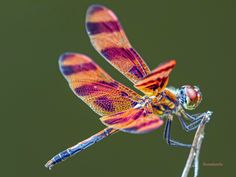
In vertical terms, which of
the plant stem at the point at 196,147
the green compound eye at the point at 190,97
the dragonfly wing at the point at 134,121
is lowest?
the plant stem at the point at 196,147

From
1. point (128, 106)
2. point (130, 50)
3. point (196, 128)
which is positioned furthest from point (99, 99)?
point (196, 128)

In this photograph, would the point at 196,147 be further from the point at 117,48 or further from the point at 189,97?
the point at 117,48

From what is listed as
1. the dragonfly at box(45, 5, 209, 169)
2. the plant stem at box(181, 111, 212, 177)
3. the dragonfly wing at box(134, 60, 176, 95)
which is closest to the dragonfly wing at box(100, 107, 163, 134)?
the dragonfly at box(45, 5, 209, 169)

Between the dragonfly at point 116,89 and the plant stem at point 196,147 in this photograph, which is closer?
the plant stem at point 196,147

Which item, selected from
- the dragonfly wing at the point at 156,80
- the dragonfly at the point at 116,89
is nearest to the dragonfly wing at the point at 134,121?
the dragonfly at the point at 116,89

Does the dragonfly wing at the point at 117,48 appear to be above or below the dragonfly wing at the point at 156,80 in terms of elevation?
above

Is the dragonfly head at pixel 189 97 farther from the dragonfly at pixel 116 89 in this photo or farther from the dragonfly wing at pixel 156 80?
the dragonfly wing at pixel 156 80

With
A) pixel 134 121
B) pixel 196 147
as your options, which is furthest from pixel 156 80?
pixel 196 147
